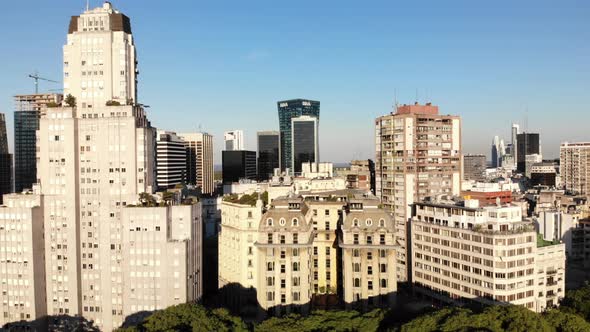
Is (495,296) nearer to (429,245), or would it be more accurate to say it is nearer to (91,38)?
(429,245)

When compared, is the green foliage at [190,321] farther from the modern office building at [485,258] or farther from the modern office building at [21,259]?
the modern office building at [485,258]

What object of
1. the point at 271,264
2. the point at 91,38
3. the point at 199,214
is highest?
the point at 91,38

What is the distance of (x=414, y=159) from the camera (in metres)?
188

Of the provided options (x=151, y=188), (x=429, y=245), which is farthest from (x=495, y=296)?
(x=151, y=188)

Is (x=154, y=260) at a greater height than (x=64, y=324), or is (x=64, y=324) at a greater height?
(x=154, y=260)

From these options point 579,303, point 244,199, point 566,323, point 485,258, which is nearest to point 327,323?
point 566,323

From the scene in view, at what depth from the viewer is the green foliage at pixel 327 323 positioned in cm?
10450

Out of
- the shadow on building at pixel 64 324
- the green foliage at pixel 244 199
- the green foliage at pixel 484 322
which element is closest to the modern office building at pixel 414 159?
the green foliage at pixel 244 199

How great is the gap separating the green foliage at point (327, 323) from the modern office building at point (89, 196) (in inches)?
2118

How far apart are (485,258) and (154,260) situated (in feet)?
280

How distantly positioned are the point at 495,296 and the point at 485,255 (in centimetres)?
1037

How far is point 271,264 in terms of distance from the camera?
13338 cm

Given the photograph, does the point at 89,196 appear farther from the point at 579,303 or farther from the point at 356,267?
the point at 579,303

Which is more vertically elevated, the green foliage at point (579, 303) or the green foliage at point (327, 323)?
the green foliage at point (327, 323)
